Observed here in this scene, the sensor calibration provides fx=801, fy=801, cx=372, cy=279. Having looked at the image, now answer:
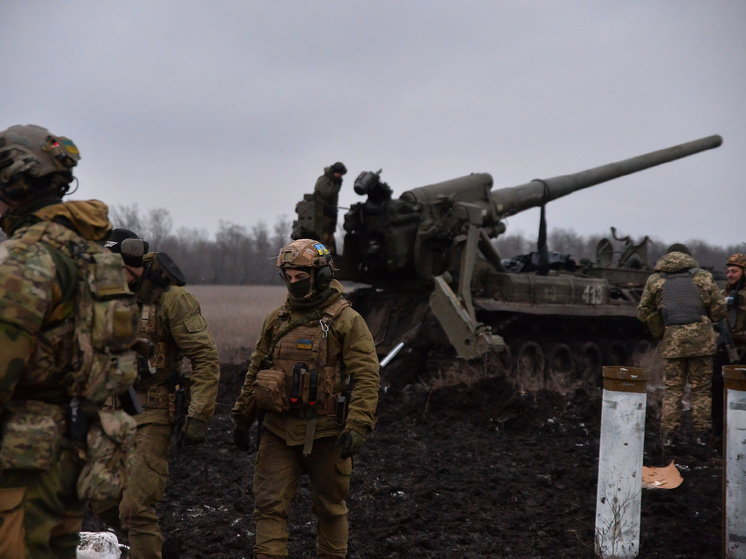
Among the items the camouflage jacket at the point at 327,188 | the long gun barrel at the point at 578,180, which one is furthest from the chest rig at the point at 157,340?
the long gun barrel at the point at 578,180

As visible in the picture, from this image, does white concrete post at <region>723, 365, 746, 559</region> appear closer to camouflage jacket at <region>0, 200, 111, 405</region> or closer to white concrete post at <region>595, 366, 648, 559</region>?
white concrete post at <region>595, 366, 648, 559</region>

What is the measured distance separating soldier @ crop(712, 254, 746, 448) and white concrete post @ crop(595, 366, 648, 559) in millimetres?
3836

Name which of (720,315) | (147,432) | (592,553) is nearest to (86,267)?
(147,432)

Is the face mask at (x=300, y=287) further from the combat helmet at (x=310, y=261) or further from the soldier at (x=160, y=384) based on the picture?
the soldier at (x=160, y=384)

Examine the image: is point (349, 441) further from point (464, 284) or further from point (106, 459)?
point (464, 284)

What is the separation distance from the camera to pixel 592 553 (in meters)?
5.11

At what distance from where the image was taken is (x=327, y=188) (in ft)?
36.0

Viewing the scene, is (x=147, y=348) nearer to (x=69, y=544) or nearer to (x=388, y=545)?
(x=69, y=544)

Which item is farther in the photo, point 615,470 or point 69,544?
point 615,470

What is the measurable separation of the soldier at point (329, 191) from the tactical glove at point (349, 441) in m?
7.04

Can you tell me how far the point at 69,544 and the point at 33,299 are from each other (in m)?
0.97

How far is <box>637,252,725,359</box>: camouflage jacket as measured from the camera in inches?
303

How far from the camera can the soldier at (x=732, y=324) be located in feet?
26.7

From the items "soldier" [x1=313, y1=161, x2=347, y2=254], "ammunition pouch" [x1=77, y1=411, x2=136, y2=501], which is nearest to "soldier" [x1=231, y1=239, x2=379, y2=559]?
"ammunition pouch" [x1=77, y1=411, x2=136, y2=501]
